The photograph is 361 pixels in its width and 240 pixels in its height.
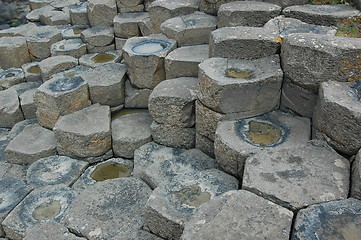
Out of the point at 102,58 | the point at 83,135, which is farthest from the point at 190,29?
the point at 83,135

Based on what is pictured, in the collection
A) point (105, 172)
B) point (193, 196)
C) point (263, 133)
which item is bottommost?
point (105, 172)

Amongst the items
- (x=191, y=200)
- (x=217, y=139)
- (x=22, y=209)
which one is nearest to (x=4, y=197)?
(x=22, y=209)

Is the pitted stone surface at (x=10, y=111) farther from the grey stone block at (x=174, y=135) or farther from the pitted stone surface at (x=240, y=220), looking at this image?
the pitted stone surface at (x=240, y=220)

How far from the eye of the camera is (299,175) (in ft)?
9.37

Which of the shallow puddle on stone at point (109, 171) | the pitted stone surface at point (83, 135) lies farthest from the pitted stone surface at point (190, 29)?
the shallow puddle on stone at point (109, 171)

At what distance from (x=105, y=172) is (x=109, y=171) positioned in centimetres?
5

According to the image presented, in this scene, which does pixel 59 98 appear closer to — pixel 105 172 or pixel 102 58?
pixel 105 172

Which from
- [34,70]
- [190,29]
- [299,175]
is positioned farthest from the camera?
[34,70]

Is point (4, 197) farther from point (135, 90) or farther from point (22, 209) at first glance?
point (135, 90)

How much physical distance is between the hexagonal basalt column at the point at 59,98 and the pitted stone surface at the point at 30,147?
211 mm

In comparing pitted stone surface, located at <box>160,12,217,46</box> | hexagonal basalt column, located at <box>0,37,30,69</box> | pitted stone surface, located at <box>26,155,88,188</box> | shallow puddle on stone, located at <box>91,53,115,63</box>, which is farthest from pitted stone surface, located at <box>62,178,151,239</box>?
hexagonal basalt column, located at <box>0,37,30,69</box>

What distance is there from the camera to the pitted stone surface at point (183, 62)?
14.9 feet

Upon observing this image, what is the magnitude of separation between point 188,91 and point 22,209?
7.34 feet

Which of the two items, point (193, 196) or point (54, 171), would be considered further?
point (54, 171)
